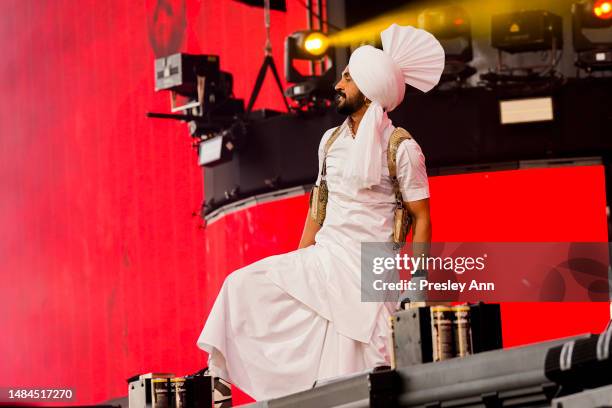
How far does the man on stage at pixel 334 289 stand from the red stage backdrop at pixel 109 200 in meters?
3.33

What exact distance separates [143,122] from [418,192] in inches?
276

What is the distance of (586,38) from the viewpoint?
802 cm

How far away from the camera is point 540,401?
9.97 feet

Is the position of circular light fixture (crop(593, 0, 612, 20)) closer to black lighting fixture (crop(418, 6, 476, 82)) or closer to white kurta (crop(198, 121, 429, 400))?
black lighting fixture (crop(418, 6, 476, 82))

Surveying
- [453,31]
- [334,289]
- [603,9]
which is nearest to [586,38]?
[603,9]

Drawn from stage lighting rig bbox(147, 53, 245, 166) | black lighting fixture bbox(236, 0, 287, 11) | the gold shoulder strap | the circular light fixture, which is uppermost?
black lighting fixture bbox(236, 0, 287, 11)

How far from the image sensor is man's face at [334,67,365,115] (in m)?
4.79

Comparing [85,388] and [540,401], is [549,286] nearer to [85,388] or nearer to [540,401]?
[540,401]

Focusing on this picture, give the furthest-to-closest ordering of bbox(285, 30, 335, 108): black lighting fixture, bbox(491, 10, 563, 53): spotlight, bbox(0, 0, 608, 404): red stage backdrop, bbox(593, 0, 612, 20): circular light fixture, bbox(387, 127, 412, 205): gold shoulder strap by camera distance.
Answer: bbox(0, 0, 608, 404): red stage backdrop, bbox(285, 30, 335, 108): black lighting fixture, bbox(491, 10, 563, 53): spotlight, bbox(593, 0, 612, 20): circular light fixture, bbox(387, 127, 412, 205): gold shoulder strap

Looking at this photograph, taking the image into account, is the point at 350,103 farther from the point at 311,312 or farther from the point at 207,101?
the point at 207,101

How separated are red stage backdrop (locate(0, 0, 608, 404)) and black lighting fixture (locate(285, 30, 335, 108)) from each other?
719 millimetres

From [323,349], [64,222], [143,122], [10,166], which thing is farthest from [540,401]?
[10,166]

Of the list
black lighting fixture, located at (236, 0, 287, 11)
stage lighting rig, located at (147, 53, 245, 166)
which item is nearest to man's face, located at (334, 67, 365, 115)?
stage lighting rig, located at (147, 53, 245, 166)

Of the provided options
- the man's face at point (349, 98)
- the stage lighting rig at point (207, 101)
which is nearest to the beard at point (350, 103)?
the man's face at point (349, 98)
